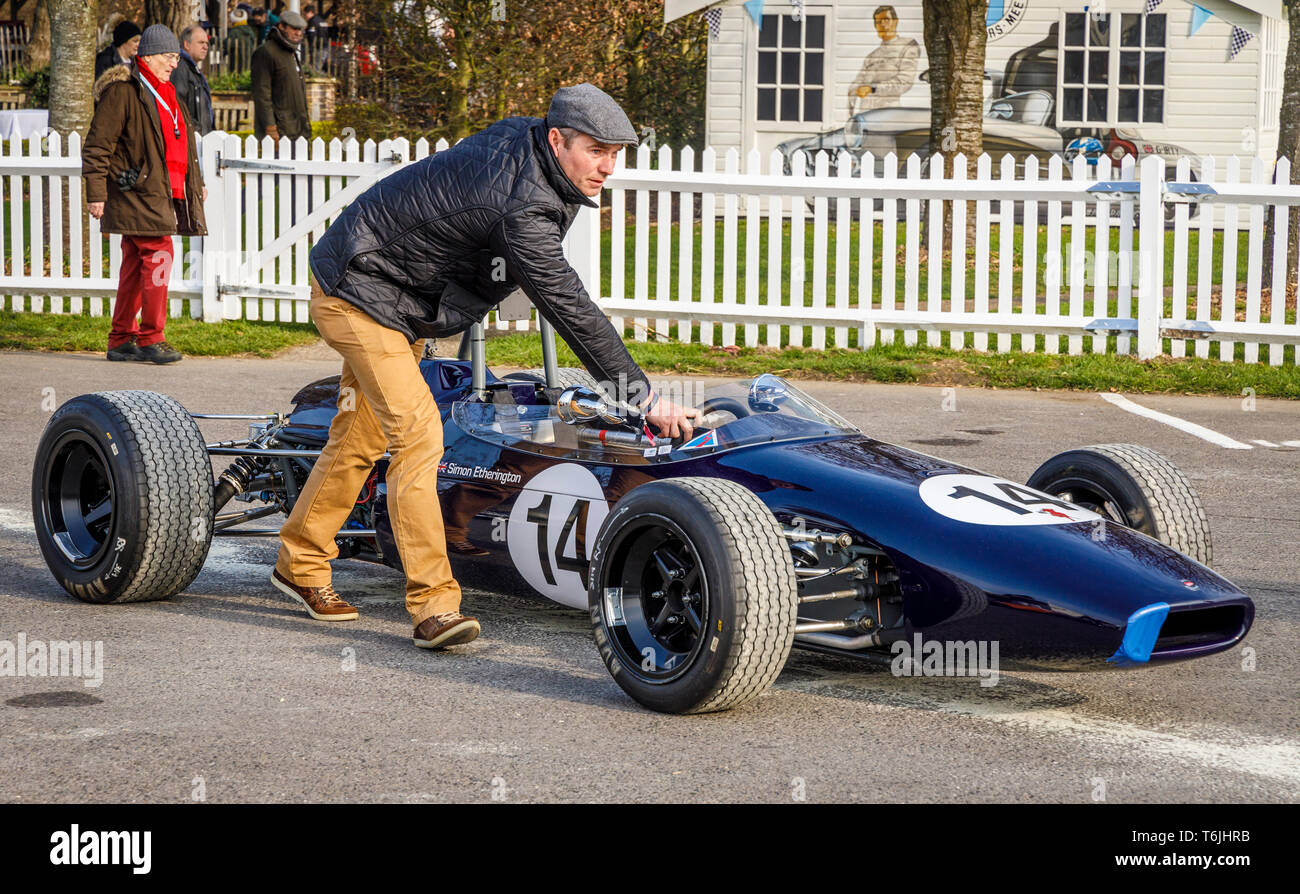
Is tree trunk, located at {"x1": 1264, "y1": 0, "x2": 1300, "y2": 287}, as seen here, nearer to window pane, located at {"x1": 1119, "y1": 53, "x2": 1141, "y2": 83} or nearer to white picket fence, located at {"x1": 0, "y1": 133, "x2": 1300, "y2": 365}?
white picket fence, located at {"x1": 0, "y1": 133, "x2": 1300, "y2": 365}

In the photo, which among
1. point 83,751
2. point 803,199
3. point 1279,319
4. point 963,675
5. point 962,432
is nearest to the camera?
point 83,751

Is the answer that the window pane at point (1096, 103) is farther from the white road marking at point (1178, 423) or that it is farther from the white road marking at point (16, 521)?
the white road marking at point (16, 521)

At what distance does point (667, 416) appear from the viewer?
4.96 meters

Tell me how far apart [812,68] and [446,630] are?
67.0ft

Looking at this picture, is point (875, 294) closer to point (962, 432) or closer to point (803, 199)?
point (803, 199)

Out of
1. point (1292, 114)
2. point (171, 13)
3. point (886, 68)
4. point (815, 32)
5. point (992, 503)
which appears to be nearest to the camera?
point (992, 503)

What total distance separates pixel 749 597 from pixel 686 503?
338mm

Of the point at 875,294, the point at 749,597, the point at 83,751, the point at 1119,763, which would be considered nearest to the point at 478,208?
the point at 749,597

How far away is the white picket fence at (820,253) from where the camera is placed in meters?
11.9

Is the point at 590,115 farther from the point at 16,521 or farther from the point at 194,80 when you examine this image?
the point at 194,80

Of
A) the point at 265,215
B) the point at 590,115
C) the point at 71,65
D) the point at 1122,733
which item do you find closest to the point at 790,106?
the point at 71,65

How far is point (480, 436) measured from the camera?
5.71m

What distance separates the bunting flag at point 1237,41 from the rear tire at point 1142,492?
19.6m

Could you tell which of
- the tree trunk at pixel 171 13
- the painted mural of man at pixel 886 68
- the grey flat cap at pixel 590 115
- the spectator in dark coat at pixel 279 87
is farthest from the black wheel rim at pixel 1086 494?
the tree trunk at pixel 171 13
